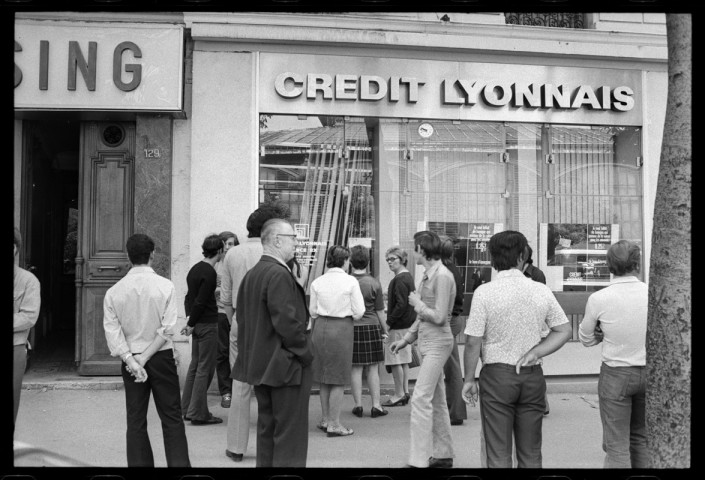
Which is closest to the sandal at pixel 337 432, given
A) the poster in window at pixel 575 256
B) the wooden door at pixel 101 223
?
the wooden door at pixel 101 223

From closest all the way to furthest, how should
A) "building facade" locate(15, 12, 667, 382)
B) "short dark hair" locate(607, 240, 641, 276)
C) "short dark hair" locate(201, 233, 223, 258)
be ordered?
"short dark hair" locate(607, 240, 641, 276) < "short dark hair" locate(201, 233, 223, 258) < "building facade" locate(15, 12, 667, 382)

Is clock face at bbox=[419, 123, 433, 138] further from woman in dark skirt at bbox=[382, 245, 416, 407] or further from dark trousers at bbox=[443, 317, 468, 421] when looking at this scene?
dark trousers at bbox=[443, 317, 468, 421]

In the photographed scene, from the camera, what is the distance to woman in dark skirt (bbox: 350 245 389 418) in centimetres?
720

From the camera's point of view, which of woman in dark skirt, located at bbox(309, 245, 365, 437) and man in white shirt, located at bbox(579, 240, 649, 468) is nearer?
man in white shirt, located at bbox(579, 240, 649, 468)

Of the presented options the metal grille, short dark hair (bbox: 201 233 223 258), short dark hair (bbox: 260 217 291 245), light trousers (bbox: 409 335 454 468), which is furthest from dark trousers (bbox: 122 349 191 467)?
the metal grille

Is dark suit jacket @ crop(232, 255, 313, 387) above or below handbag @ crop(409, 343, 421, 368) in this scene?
above

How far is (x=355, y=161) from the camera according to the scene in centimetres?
905

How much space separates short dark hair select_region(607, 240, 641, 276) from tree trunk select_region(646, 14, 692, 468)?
786mm

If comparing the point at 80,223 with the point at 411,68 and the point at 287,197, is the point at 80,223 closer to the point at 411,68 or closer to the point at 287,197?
the point at 287,197

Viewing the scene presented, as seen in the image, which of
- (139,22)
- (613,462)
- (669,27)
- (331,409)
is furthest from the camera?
(139,22)

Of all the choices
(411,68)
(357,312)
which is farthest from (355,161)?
(357,312)

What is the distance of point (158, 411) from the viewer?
4.82 m

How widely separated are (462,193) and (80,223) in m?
5.16

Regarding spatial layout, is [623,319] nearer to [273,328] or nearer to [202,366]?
[273,328]
